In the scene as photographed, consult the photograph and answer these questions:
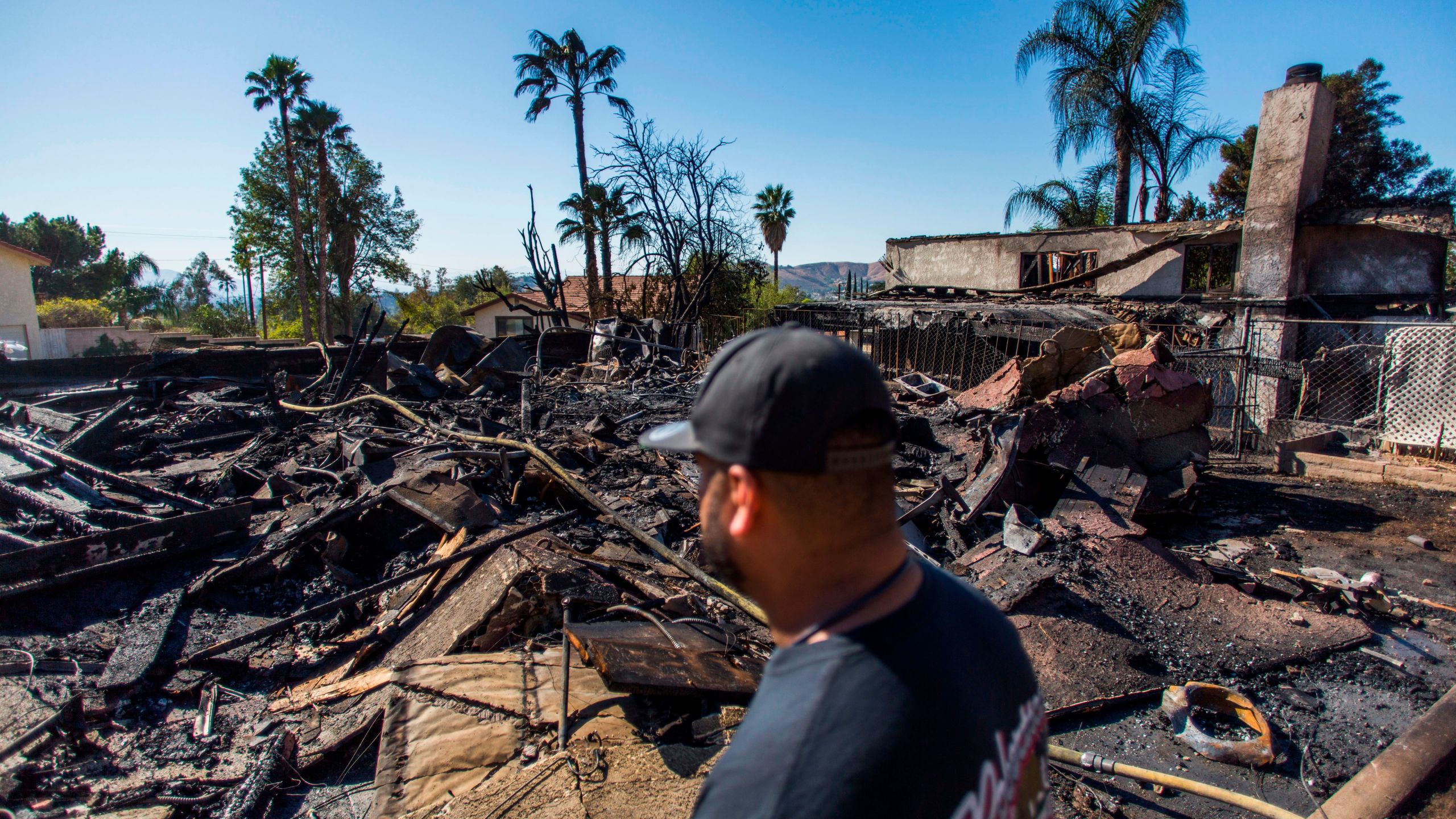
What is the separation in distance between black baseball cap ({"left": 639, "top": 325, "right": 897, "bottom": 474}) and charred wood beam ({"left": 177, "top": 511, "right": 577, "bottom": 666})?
14.9 ft

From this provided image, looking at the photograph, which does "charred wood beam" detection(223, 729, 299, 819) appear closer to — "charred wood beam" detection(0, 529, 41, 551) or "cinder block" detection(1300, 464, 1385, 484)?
"charred wood beam" detection(0, 529, 41, 551)

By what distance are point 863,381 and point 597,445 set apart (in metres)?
7.38

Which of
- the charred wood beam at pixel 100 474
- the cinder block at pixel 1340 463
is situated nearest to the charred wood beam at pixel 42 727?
the charred wood beam at pixel 100 474

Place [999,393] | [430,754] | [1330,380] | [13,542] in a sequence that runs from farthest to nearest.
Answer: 1. [1330,380]
2. [999,393]
3. [13,542]
4. [430,754]

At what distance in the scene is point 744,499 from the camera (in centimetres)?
100

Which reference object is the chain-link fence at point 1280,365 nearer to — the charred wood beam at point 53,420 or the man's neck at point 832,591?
the man's neck at point 832,591

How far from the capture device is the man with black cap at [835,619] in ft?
2.81

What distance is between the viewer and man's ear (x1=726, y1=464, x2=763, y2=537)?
98 cm

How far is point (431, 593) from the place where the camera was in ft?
16.2

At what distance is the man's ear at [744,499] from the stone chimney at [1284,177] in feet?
55.1

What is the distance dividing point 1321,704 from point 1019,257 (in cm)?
1863

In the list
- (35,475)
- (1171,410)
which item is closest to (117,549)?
(35,475)

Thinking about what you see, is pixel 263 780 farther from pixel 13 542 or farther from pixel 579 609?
pixel 13 542

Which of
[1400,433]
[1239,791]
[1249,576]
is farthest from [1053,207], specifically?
[1239,791]
